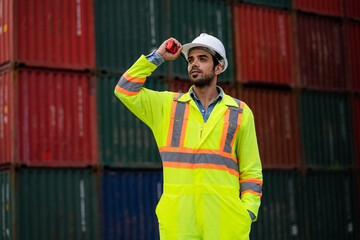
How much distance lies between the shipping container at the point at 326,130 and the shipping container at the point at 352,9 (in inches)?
98.3

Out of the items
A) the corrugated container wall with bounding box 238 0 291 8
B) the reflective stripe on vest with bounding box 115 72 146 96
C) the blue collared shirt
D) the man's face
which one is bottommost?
the blue collared shirt

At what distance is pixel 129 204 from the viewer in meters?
14.3

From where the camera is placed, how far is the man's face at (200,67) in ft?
17.2

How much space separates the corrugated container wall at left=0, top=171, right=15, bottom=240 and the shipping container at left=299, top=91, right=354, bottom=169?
792cm

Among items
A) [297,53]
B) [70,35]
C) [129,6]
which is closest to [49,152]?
[70,35]

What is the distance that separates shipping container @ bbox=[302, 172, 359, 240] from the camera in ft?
56.5

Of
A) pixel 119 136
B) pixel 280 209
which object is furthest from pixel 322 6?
pixel 119 136

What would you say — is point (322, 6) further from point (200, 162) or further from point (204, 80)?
point (200, 162)

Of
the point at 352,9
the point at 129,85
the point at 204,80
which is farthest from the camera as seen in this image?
the point at 352,9

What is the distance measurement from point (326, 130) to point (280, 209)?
2747 mm

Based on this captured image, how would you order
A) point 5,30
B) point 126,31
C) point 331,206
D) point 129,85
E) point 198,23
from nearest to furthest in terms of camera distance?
point 129,85
point 5,30
point 126,31
point 198,23
point 331,206

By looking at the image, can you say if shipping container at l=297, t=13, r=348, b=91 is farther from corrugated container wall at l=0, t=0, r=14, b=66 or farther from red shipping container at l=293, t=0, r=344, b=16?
Result: corrugated container wall at l=0, t=0, r=14, b=66

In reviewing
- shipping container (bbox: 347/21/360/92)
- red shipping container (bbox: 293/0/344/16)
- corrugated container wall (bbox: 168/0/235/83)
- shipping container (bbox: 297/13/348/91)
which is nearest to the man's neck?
corrugated container wall (bbox: 168/0/235/83)

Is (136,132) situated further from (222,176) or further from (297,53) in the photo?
(222,176)
